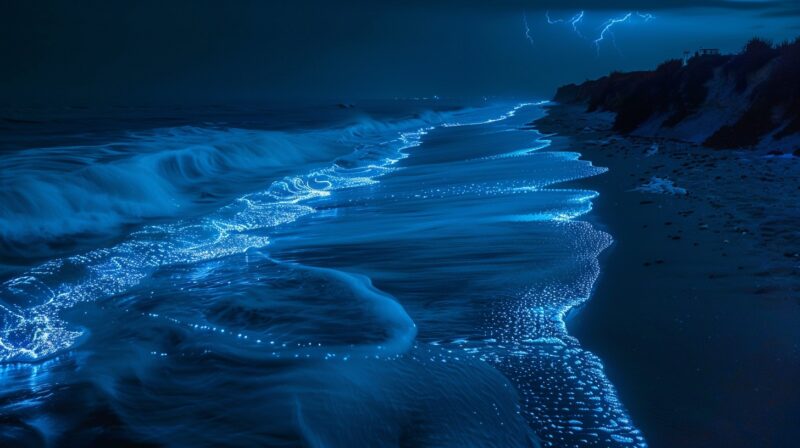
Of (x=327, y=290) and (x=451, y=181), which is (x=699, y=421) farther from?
(x=451, y=181)

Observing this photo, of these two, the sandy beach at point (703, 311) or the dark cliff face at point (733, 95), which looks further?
the dark cliff face at point (733, 95)

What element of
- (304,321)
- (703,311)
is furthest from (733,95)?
(304,321)

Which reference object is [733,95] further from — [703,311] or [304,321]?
[304,321]

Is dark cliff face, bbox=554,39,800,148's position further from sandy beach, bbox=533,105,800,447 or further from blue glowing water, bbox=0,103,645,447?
blue glowing water, bbox=0,103,645,447

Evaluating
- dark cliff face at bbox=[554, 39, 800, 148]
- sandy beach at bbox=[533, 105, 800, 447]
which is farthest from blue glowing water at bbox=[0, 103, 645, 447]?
dark cliff face at bbox=[554, 39, 800, 148]

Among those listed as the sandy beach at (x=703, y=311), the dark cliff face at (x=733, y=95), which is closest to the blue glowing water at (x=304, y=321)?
the sandy beach at (x=703, y=311)

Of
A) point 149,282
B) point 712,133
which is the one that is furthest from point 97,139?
point 712,133

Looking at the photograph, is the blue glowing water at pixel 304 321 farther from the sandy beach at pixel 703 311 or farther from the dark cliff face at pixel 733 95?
the dark cliff face at pixel 733 95
